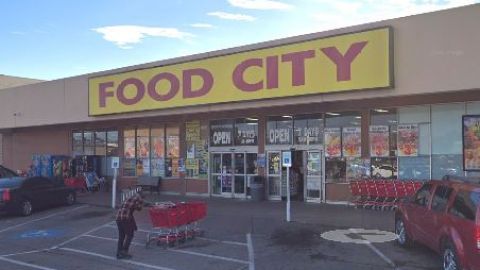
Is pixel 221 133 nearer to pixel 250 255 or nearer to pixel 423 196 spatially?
pixel 250 255

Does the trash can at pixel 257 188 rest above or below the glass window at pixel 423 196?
below

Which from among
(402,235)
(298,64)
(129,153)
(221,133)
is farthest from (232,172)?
(402,235)

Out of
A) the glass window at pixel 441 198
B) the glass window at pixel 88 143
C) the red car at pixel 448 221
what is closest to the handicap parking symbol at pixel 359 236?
the red car at pixel 448 221

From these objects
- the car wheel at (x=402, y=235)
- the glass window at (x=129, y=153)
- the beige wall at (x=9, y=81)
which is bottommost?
the car wheel at (x=402, y=235)

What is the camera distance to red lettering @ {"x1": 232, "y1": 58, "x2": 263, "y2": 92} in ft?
64.9

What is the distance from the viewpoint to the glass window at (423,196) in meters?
11.0

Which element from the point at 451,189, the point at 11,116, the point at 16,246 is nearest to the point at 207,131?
the point at 16,246

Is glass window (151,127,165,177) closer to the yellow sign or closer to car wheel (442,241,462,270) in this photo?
the yellow sign

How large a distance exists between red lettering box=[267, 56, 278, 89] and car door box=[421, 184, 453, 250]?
31.1 feet

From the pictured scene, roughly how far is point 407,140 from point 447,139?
52.3 inches

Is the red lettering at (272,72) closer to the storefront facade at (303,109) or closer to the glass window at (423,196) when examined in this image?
the storefront facade at (303,109)

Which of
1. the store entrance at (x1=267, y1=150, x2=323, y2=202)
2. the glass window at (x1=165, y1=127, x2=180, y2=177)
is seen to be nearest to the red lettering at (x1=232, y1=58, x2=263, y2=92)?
the store entrance at (x1=267, y1=150, x2=323, y2=202)

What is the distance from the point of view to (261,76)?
19.7 metres

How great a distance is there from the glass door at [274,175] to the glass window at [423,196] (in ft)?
36.0
